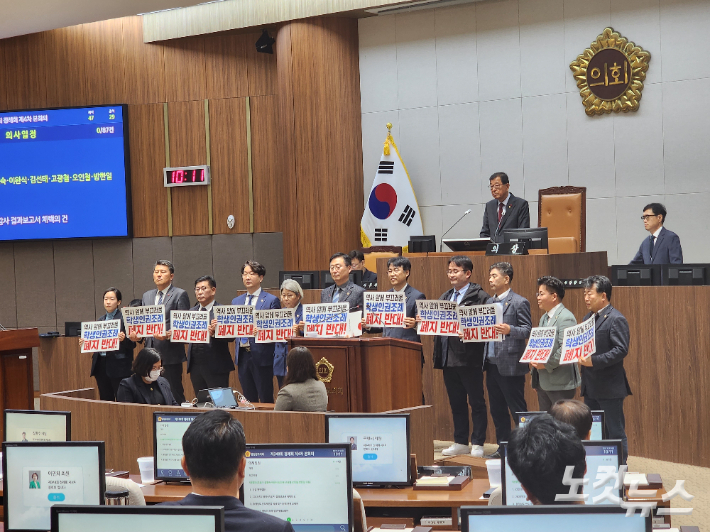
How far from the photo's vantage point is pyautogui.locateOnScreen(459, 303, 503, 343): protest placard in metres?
5.58

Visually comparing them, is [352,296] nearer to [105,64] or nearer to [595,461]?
[595,461]

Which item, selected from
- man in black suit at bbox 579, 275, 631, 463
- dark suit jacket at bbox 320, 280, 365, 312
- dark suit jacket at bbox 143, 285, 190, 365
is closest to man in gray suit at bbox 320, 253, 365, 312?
dark suit jacket at bbox 320, 280, 365, 312

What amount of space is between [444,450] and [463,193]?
4.13 metres

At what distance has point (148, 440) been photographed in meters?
4.74

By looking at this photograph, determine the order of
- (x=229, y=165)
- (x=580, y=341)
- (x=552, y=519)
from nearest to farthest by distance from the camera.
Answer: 1. (x=552, y=519)
2. (x=580, y=341)
3. (x=229, y=165)

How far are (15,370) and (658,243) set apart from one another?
18.0ft

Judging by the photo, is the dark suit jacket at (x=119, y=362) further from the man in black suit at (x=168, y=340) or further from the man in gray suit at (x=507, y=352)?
the man in gray suit at (x=507, y=352)

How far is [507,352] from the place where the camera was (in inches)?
229

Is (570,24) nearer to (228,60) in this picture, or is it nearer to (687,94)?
(687,94)

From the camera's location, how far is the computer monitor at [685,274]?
Answer: 614 cm

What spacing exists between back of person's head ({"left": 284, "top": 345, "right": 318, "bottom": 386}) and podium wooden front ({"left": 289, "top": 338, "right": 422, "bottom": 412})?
1.67ft

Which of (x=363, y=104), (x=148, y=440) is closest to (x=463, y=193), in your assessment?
(x=363, y=104)

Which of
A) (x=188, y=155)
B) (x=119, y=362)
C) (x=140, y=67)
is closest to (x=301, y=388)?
(x=119, y=362)

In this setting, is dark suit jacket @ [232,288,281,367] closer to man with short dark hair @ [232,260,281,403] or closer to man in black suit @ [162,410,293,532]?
man with short dark hair @ [232,260,281,403]
